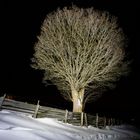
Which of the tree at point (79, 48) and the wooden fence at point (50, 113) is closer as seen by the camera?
the wooden fence at point (50, 113)

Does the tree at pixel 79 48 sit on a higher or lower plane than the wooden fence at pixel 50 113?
higher

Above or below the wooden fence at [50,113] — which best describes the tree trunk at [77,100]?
above

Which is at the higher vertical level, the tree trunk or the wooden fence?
the tree trunk

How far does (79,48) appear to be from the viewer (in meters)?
22.7

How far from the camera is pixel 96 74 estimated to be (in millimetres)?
23219

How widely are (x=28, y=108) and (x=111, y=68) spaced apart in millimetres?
9837

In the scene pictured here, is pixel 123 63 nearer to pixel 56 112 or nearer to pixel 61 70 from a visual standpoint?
pixel 61 70

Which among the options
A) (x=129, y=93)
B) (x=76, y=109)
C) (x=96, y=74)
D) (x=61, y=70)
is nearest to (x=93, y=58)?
(x=96, y=74)

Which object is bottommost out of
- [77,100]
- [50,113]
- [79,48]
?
[50,113]

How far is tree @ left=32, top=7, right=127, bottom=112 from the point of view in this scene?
22.8 metres

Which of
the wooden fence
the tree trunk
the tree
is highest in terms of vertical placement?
the tree

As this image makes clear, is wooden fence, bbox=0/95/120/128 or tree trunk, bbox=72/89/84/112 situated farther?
tree trunk, bbox=72/89/84/112

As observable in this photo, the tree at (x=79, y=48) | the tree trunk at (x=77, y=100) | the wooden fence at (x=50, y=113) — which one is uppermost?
the tree at (x=79, y=48)

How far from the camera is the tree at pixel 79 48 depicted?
22828mm
